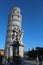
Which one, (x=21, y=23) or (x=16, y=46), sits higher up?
(x=21, y=23)

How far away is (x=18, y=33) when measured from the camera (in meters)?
25.8

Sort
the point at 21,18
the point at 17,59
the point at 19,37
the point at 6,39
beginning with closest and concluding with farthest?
the point at 17,59 < the point at 19,37 < the point at 6,39 < the point at 21,18

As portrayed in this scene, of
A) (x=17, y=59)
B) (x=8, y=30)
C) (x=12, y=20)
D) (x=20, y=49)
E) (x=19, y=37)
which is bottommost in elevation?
(x=17, y=59)

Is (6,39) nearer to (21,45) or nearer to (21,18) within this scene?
(21,18)

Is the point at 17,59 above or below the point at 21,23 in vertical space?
below

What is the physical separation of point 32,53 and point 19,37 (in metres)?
38.4

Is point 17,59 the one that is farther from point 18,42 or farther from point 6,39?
point 6,39

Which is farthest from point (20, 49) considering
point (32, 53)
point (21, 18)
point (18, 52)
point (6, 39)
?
point (32, 53)

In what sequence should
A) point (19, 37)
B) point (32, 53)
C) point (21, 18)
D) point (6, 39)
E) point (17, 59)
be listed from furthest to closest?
point (32, 53), point (21, 18), point (6, 39), point (19, 37), point (17, 59)

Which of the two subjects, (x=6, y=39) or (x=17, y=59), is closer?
(x=17, y=59)

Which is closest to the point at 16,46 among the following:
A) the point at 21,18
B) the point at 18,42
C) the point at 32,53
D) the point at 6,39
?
the point at 18,42

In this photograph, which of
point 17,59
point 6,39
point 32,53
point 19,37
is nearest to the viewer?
point 17,59

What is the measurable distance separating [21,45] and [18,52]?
1.38 metres

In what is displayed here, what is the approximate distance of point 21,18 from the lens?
193 ft
